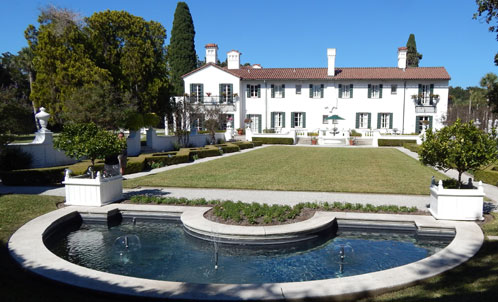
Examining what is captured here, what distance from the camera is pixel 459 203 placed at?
8.01 metres

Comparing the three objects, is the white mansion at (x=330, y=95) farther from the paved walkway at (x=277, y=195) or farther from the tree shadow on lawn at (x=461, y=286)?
the tree shadow on lawn at (x=461, y=286)

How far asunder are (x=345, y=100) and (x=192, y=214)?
32446 millimetres

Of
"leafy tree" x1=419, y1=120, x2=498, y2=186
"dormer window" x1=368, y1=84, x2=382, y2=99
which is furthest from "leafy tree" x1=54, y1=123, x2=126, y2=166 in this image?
"dormer window" x1=368, y1=84, x2=382, y2=99

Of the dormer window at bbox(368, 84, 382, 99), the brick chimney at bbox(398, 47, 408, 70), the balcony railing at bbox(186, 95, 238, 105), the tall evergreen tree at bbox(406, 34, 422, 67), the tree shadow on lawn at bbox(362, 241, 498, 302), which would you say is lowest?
the tree shadow on lawn at bbox(362, 241, 498, 302)

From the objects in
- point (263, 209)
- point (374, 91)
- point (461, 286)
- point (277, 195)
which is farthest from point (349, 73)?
point (461, 286)

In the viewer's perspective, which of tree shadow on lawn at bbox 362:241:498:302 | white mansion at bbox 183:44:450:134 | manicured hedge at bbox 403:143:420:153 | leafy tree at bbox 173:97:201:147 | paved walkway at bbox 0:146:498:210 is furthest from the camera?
white mansion at bbox 183:44:450:134

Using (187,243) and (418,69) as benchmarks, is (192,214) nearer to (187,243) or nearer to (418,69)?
(187,243)

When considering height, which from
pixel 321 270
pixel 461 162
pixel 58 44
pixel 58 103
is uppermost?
pixel 58 44

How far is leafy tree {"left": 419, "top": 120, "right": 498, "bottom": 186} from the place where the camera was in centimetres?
805

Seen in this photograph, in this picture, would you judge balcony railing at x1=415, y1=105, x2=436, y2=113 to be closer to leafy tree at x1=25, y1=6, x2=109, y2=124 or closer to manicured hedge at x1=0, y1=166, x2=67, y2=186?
leafy tree at x1=25, y1=6, x2=109, y2=124

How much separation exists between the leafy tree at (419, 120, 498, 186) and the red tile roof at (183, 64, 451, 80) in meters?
30.0

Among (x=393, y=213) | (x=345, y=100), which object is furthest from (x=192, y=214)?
(x=345, y=100)

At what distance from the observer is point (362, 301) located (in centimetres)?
450

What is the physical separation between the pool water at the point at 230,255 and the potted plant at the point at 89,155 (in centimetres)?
141
